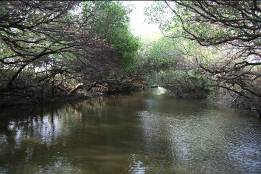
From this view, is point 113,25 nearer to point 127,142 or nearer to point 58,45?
point 58,45

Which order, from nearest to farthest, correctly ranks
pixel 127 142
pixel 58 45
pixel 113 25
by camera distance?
pixel 127 142
pixel 58 45
pixel 113 25

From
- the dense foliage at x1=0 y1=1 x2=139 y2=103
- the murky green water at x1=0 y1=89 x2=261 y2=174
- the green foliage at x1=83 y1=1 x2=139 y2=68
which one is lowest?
the murky green water at x1=0 y1=89 x2=261 y2=174

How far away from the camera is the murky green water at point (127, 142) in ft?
39.2

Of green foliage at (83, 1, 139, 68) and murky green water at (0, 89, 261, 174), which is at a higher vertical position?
green foliage at (83, 1, 139, 68)

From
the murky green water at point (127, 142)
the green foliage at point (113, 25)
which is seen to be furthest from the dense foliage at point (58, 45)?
the murky green water at point (127, 142)

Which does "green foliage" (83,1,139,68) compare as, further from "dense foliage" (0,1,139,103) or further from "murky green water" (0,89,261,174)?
"murky green water" (0,89,261,174)

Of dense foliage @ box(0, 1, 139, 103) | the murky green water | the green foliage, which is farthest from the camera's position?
the green foliage

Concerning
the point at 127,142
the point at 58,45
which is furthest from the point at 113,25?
the point at 127,142

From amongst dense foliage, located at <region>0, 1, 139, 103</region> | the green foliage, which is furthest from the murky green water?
the green foliage

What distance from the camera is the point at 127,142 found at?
15.3 metres

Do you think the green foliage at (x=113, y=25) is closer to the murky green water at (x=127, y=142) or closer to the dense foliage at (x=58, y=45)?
the dense foliage at (x=58, y=45)

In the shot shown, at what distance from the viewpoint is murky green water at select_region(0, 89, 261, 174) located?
11.9 m

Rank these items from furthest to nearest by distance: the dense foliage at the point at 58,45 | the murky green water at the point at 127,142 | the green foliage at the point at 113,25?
the green foliage at the point at 113,25, the dense foliage at the point at 58,45, the murky green water at the point at 127,142

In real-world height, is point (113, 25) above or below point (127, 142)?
above
